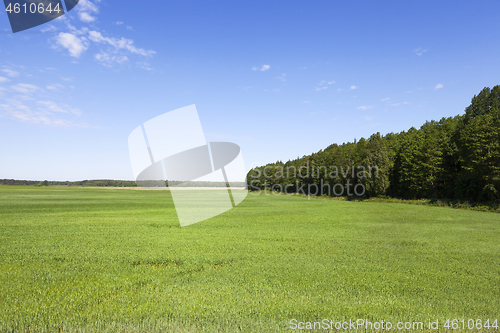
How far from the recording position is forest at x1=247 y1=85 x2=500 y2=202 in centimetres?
4575

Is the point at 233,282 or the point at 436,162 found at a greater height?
the point at 436,162

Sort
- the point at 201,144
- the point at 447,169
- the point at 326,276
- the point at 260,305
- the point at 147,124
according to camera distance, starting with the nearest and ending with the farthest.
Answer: the point at 260,305
the point at 326,276
the point at 147,124
the point at 201,144
the point at 447,169

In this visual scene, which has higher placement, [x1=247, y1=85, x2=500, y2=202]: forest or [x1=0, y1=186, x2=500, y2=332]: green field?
[x1=247, y1=85, x2=500, y2=202]: forest

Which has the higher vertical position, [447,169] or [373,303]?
[447,169]

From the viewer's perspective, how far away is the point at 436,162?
59.4m

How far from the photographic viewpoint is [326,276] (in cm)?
1004

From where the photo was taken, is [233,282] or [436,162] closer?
[233,282]

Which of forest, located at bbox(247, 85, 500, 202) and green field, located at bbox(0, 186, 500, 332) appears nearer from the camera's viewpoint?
green field, located at bbox(0, 186, 500, 332)

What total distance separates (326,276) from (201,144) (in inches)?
340

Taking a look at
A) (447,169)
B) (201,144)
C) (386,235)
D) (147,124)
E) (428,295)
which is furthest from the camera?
(447,169)

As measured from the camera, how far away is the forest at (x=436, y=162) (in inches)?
1801

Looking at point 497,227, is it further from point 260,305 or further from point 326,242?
point 260,305

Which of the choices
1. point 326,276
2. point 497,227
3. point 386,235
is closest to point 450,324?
point 326,276

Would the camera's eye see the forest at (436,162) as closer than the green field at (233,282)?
No
